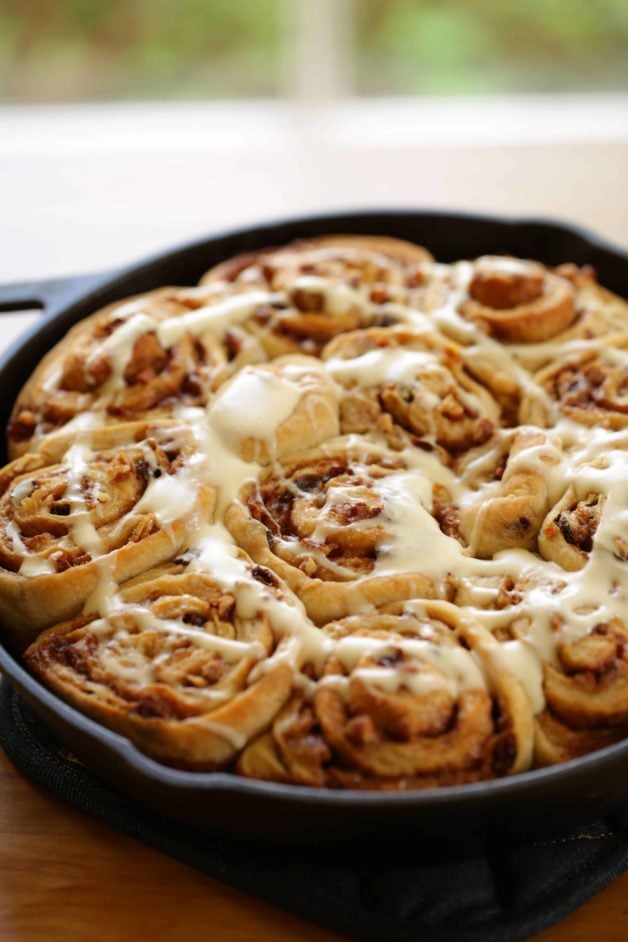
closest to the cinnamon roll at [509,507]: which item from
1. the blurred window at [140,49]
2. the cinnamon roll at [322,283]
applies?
the cinnamon roll at [322,283]

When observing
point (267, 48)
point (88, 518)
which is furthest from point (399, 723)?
point (267, 48)

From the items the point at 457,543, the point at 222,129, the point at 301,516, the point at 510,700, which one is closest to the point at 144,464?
the point at 301,516

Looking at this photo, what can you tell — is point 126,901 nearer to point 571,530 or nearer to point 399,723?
point 399,723

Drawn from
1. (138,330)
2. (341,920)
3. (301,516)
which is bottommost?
(341,920)

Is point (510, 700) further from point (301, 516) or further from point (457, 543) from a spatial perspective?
point (301, 516)

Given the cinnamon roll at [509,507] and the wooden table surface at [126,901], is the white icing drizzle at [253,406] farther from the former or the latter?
the wooden table surface at [126,901]

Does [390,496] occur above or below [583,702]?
above
